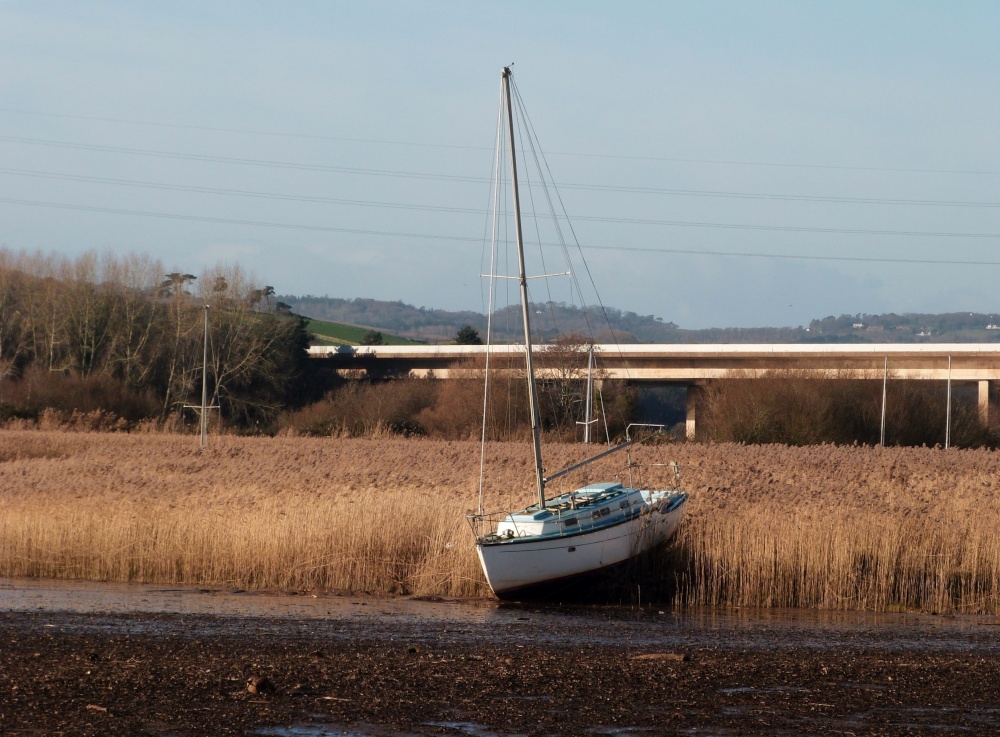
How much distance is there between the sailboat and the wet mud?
1.77 meters

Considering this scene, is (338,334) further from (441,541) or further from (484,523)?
(441,541)

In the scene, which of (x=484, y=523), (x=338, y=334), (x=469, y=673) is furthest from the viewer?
(x=338, y=334)

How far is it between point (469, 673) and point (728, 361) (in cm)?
7343

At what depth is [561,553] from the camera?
22109 millimetres

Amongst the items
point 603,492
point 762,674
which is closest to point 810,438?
point 603,492

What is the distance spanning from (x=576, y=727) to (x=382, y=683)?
2601 millimetres

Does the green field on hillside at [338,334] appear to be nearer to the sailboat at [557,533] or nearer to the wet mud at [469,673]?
the sailboat at [557,533]

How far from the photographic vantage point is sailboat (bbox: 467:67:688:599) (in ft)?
71.5

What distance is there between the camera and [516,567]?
21797 mm

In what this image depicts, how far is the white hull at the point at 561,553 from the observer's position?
21688 mm

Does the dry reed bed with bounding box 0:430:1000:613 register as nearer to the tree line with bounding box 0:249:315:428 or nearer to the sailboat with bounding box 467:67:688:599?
the sailboat with bounding box 467:67:688:599

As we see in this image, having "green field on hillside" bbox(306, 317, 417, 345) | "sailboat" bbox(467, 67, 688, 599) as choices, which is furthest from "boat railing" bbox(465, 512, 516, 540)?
"green field on hillside" bbox(306, 317, 417, 345)

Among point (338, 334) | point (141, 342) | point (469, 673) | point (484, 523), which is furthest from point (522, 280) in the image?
point (338, 334)

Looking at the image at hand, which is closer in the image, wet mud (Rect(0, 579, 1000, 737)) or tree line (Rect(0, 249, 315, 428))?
wet mud (Rect(0, 579, 1000, 737))
